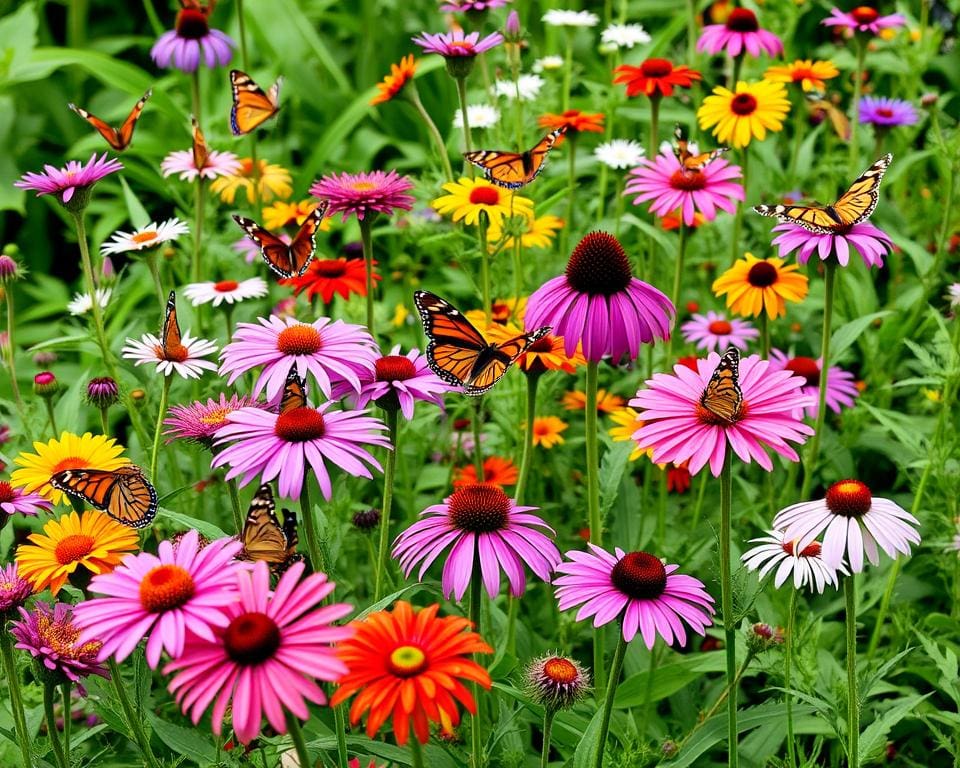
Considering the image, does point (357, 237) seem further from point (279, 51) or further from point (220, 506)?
point (220, 506)

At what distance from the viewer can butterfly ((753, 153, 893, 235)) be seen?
84.3 inches

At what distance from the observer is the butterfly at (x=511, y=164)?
239 centimetres

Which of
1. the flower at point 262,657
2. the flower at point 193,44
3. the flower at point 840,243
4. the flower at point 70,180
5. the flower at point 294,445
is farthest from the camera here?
the flower at point 193,44

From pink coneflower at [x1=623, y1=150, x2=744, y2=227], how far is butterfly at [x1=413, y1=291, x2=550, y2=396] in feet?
2.54

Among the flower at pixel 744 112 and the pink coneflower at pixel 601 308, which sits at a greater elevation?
the pink coneflower at pixel 601 308

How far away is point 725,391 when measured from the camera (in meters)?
1.53

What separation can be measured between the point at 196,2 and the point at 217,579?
2814mm

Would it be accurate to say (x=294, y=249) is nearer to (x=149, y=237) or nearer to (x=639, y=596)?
(x=149, y=237)

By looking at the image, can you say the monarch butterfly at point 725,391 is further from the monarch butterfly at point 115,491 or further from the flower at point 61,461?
the flower at point 61,461

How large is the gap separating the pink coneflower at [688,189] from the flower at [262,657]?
1557 millimetres

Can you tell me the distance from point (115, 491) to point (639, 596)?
849mm

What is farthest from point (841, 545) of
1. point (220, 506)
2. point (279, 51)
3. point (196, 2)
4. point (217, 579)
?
point (279, 51)

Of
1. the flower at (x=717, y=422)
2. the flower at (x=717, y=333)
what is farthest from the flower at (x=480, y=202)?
the flower at (x=717, y=422)

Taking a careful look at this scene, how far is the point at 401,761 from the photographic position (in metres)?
1.67
